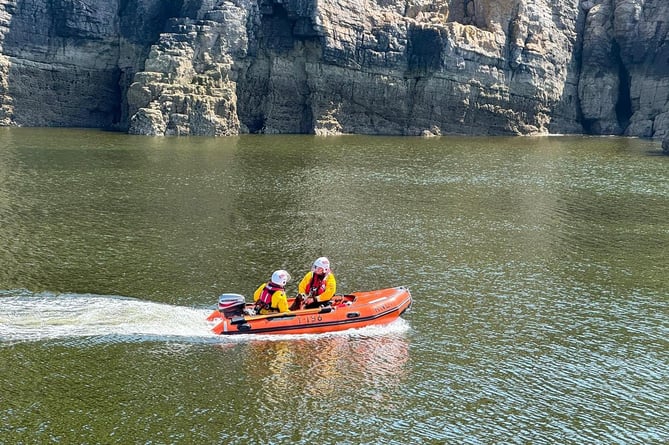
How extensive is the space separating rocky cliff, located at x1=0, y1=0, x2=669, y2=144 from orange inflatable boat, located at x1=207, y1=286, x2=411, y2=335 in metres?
56.2

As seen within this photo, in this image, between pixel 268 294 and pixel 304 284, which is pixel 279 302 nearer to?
pixel 268 294

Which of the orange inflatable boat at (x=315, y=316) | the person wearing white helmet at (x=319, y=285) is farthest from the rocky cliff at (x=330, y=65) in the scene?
the orange inflatable boat at (x=315, y=316)

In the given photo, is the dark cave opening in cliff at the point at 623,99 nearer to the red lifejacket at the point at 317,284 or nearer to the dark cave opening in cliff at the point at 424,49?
A: the dark cave opening in cliff at the point at 424,49

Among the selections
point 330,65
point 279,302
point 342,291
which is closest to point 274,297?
point 279,302

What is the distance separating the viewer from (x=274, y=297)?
22594 mm

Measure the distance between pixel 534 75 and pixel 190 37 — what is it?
40475mm

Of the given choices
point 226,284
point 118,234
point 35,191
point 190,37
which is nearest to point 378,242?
point 226,284

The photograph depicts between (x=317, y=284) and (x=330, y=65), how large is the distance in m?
63.5

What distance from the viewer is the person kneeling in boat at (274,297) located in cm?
2250

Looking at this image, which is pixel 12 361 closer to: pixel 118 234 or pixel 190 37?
pixel 118 234

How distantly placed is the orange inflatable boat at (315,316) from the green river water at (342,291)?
397 millimetres

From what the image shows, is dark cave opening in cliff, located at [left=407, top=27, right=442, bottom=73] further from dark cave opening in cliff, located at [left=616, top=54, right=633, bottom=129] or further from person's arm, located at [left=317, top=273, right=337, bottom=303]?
person's arm, located at [left=317, top=273, right=337, bottom=303]

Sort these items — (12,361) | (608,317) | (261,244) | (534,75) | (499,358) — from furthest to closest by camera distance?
(534,75), (261,244), (608,317), (499,358), (12,361)

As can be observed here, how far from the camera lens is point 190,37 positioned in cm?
7969
